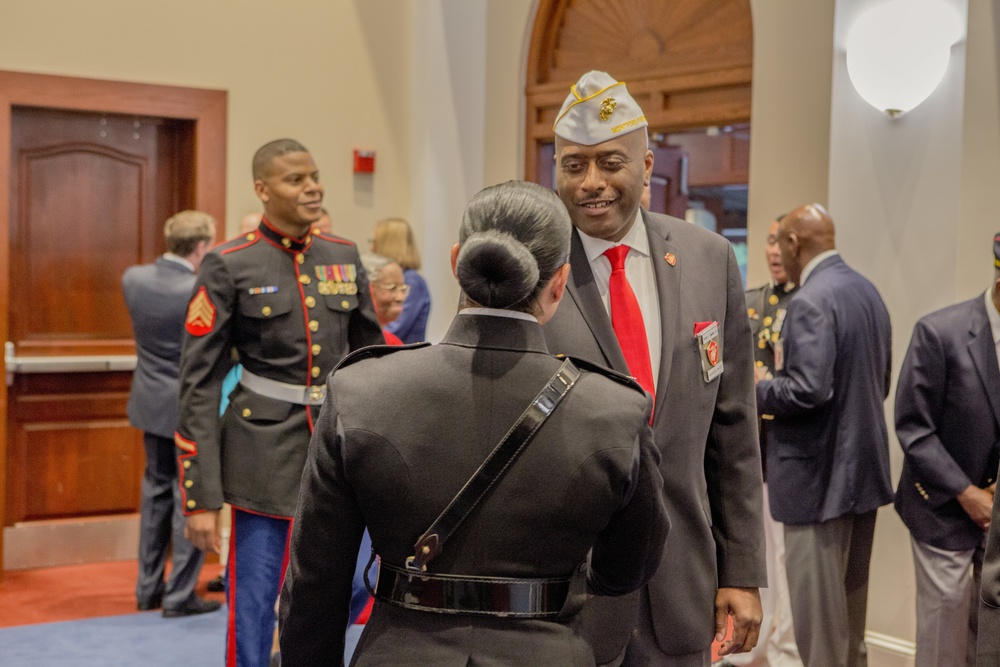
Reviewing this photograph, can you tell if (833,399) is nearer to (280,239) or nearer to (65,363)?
(280,239)

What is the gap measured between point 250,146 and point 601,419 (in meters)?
4.87

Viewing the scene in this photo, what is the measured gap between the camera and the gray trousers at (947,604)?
3324 millimetres

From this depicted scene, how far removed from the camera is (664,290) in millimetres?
2002

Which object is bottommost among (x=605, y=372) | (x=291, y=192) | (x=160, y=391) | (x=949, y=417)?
(x=160, y=391)

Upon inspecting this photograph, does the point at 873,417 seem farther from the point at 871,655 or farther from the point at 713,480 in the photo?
the point at 713,480

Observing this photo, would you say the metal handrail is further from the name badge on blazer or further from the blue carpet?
the name badge on blazer

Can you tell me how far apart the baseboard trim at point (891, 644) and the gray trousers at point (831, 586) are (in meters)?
0.24

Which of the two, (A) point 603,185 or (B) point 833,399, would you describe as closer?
(A) point 603,185

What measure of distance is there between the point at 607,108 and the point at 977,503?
6.12 feet

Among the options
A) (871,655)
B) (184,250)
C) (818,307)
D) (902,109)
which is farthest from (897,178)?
(184,250)

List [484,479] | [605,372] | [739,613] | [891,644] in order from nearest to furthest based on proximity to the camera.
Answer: [484,479]
[605,372]
[739,613]
[891,644]

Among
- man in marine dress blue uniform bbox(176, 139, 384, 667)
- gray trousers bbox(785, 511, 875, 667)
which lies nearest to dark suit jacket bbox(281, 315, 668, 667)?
man in marine dress blue uniform bbox(176, 139, 384, 667)

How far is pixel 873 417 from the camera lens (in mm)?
3766

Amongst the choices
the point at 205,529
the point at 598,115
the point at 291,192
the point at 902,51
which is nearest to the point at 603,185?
the point at 598,115
